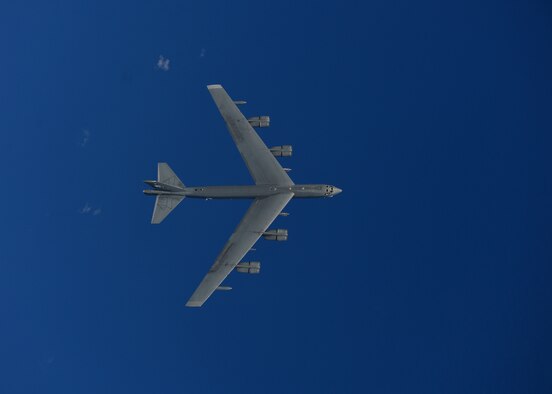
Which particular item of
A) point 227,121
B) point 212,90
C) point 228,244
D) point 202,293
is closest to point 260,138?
point 227,121

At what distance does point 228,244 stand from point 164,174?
17.7 m

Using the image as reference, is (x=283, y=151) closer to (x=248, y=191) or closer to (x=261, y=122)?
(x=261, y=122)

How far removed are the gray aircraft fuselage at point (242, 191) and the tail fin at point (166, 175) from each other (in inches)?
35.0

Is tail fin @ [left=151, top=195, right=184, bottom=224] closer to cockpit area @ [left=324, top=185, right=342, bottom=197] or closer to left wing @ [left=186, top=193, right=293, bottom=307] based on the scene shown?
left wing @ [left=186, top=193, right=293, bottom=307]

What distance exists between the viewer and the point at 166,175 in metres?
85.8

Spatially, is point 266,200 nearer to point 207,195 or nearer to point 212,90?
point 207,195

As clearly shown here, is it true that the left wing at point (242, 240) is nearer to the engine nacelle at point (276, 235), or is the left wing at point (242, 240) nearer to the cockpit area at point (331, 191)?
the engine nacelle at point (276, 235)

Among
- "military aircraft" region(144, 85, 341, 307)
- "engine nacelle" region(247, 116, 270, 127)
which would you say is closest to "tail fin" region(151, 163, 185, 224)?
"military aircraft" region(144, 85, 341, 307)

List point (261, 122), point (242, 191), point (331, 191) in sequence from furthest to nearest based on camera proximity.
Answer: point (261, 122) < point (242, 191) < point (331, 191)

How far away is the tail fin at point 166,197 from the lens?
85.2 meters

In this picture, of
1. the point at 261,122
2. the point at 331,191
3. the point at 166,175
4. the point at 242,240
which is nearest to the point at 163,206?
the point at 166,175

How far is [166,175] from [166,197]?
3.95 meters

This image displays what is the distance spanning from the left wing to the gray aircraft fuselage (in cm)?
122

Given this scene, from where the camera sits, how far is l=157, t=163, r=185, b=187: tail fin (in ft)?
281
